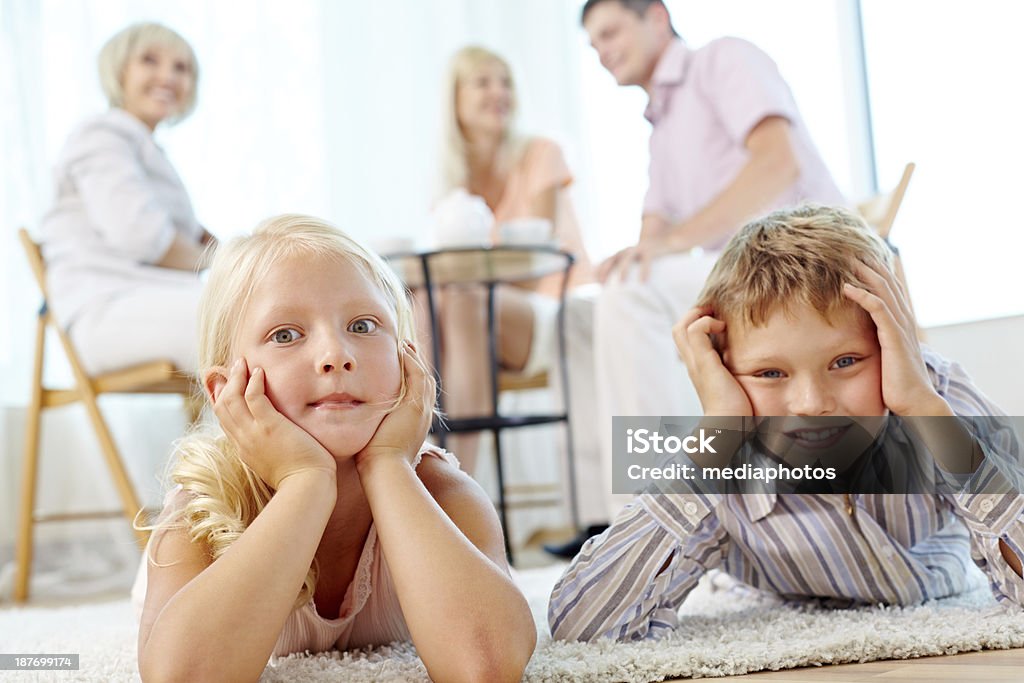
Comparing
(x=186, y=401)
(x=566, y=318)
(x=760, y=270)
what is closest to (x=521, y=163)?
(x=566, y=318)

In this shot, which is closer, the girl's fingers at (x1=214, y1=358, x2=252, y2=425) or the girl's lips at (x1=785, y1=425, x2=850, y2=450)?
the girl's fingers at (x1=214, y1=358, x2=252, y2=425)

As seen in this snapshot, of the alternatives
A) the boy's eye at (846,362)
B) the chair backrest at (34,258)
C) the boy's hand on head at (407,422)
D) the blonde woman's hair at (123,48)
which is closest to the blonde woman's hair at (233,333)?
the boy's hand on head at (407,422)

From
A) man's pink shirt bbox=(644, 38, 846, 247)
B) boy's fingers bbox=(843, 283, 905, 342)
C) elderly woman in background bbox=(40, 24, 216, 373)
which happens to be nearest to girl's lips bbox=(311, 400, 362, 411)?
boy's fingers bbox=(843, 283, 905, 342)

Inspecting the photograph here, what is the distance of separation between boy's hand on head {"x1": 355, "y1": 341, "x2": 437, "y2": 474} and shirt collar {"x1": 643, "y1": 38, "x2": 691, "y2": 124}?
4.63 feet

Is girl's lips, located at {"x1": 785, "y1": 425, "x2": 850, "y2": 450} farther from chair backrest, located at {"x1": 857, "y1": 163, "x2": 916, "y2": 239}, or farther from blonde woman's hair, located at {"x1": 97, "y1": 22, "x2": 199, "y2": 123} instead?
blonde woman's hair, located at {"x1": 97, "y1": 22, "x2": 199, "y2": 123}

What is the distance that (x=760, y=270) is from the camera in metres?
0.98

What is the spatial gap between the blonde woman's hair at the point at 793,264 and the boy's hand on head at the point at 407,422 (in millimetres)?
333

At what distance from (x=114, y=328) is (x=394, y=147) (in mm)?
1543

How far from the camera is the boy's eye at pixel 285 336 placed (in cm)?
80

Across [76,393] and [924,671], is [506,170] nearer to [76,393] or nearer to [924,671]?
[76,393]

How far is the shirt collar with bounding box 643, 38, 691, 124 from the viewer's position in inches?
81.7

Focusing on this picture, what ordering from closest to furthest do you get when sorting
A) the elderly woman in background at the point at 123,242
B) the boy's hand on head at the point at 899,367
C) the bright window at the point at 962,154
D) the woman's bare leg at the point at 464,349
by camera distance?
the boy's hand on head at the point at 899,367 → the elderly woman in background at the point at 123,242 → the woman's bare leg at the point at 464,349 → the bright window at the point at 962,154

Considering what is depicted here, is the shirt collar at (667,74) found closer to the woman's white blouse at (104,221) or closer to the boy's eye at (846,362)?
the woman's white blouse at (104,221)

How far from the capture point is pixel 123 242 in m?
2.00
